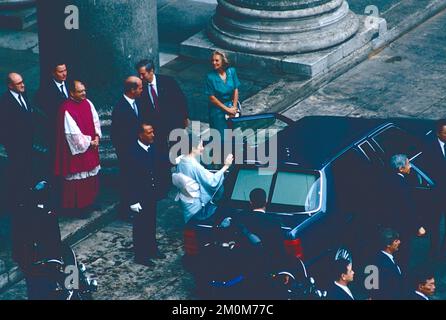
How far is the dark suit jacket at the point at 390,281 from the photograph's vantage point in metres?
11.9

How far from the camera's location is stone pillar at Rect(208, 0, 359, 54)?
1850 cm

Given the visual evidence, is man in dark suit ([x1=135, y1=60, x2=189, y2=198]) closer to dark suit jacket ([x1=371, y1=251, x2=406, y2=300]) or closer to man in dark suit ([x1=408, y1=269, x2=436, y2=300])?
dark suit jacket ([x1=371, y1=251, x2=406, y2=300])

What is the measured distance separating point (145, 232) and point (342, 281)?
2828 millimetres

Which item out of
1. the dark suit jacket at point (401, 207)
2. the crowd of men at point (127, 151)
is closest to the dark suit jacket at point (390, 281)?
the crowd of men at point (127, 151)

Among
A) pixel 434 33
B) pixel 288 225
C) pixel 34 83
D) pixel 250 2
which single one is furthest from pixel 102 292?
pixel 434 33

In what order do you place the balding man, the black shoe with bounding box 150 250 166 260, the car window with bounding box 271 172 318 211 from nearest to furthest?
the car window with bounding box 271 172 318 211 < the black shoe with bounding box 150 250 166 260 < the balding man

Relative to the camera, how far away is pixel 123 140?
13.8 metres

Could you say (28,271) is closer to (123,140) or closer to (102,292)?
(102,292)

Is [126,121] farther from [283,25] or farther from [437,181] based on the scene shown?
[283,25]

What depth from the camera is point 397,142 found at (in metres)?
13.7

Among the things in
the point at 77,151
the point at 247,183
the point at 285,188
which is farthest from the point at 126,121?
the point at 285,188

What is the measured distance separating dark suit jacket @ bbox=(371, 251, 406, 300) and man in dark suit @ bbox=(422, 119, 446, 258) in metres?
1.19

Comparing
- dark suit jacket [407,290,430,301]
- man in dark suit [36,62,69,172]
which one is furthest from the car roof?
man in dark suit [36,62,69,172]

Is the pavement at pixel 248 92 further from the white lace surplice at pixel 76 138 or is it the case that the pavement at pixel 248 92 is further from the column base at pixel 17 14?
the white lace surplice at pixel 76 138
